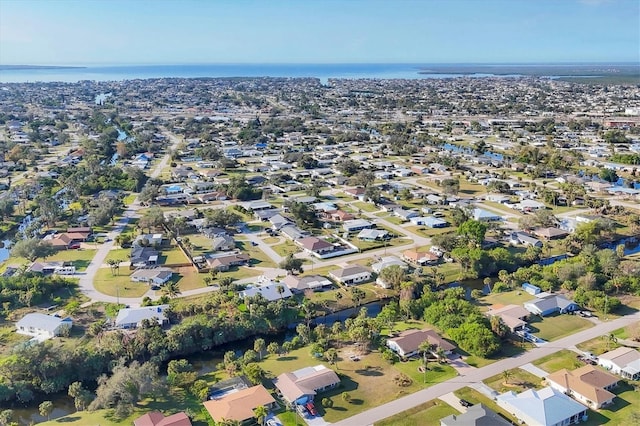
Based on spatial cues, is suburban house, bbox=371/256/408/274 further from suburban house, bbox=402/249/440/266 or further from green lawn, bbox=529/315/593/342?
green lawn, bbox=529/315/593/342

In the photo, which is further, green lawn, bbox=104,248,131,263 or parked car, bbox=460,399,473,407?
green lawn, bbox=104,248,131,263

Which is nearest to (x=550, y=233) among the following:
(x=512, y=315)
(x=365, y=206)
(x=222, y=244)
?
(x=512, y=315)

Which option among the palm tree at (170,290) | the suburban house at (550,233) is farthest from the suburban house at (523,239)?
the palm tree at (170,290)

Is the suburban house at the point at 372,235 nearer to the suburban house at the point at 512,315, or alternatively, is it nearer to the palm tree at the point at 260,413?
the suburban house at the point at 512,315

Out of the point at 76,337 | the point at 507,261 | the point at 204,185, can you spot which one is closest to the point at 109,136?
the point at 204,185

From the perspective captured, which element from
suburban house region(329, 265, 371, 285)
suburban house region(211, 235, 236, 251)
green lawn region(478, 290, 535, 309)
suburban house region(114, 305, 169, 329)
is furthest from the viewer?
suburban house region(211, 235, 236, 251)

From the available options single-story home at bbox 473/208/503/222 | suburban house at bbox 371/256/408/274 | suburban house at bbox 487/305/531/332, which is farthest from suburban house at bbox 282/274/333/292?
single-story home at bbox 473/208/503/222
